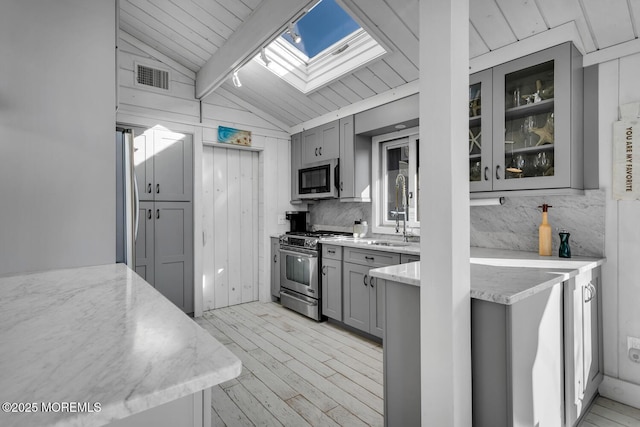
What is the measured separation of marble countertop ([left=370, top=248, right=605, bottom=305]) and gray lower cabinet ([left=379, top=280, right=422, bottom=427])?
0.10m

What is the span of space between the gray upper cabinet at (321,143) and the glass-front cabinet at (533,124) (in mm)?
1701

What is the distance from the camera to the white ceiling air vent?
144 inches

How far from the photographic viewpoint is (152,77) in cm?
373

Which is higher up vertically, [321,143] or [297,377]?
[321,143]

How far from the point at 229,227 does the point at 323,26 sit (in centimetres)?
266

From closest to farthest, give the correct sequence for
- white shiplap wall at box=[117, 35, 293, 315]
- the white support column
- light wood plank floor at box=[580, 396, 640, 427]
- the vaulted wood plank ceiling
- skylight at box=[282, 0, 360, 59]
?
the white support column
light wood plank floor at box=[580, 396, 640, 427]
the vaulted wood plank ceiling
skylight at box=[282, 0, 360, 59]
white shiplap wall at box=[117, 35, 293, 315]

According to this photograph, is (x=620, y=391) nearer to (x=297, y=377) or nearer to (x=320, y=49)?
(x=297, y=377)

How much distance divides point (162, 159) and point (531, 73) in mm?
3594

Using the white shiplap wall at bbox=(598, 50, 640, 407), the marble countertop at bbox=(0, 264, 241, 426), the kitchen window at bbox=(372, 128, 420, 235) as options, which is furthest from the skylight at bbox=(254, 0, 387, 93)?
the marble countertop at bbox=(0, 264, 241, 426)

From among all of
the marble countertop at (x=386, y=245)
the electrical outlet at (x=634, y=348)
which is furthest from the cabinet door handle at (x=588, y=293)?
the marble countertop at (x=386, y=245)

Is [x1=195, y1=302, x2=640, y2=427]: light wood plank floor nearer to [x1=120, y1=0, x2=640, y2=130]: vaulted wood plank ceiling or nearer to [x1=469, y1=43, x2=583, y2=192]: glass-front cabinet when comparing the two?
[x1=469, y1=43, x2=583, y2=192]: glass-front cabinet

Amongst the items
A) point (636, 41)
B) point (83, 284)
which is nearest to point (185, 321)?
point (83, 284)

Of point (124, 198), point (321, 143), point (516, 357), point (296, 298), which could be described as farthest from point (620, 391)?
point (124, 198)

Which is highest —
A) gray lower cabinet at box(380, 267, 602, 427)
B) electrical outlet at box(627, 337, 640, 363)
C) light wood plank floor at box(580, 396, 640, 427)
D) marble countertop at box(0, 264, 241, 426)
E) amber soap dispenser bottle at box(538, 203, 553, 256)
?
amber soap dispenser bottle at box(538, 203, 553, 256)
